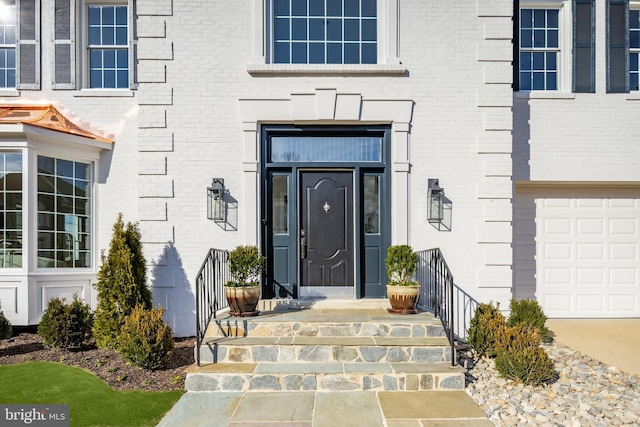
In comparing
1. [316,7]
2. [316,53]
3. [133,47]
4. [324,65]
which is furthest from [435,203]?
[133,47]

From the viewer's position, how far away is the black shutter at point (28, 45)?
6.88 meters

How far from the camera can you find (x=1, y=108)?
674 centimetres

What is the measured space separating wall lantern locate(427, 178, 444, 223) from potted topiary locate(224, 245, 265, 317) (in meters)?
2.54

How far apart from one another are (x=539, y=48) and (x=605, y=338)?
4577 mm

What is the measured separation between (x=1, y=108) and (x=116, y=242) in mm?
2942

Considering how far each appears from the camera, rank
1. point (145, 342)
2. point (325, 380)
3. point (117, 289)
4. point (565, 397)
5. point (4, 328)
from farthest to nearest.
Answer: point (117, 289) < point (4, 328) < point (145, 342) < point (325, 380) < point (565, 397)

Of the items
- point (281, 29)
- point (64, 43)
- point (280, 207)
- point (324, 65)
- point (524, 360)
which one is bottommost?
point (524, 360)

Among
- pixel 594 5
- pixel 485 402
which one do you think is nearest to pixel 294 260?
pixel 485 402

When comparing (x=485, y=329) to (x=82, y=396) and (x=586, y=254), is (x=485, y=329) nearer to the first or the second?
(x=586, y=254)

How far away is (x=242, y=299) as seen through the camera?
548 cm

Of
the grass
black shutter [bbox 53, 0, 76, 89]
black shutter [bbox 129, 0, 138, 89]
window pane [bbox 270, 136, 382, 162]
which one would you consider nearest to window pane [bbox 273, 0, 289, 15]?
window pane [bbox 270, 136, 382, 162]

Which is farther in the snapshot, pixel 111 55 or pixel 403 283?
pixel 111 55

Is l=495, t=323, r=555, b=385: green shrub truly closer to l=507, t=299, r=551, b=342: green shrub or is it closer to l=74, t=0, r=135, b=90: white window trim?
l=507, t=299, r=551, b=342: green shrub

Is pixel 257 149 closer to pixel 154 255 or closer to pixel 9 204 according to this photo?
pixel 154 255
